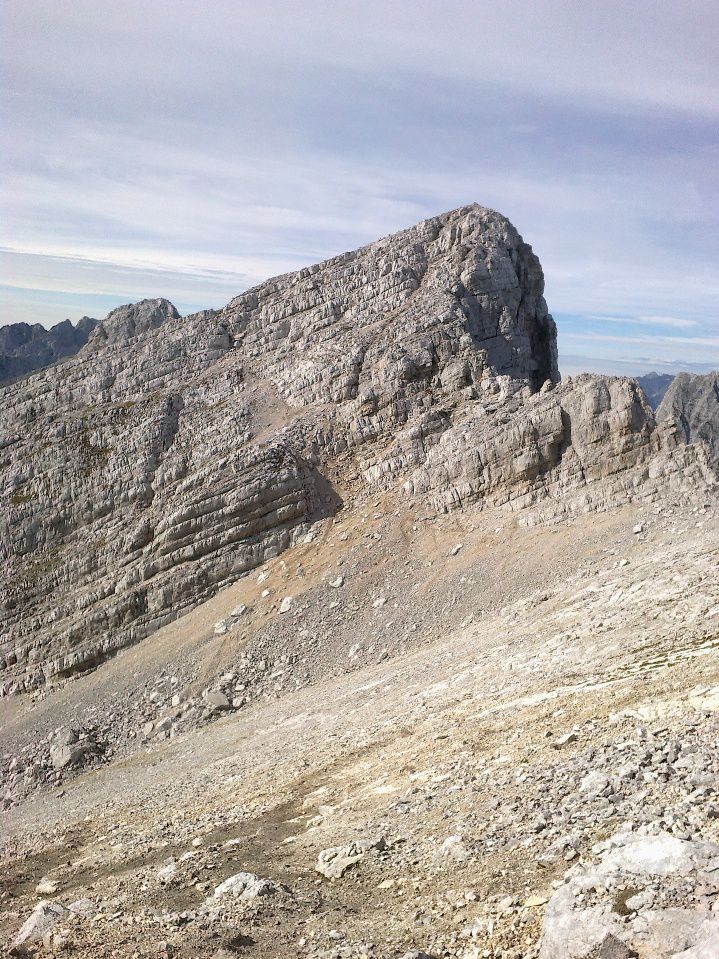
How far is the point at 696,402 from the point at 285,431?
49829 millimetres

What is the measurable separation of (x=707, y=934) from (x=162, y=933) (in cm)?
1016

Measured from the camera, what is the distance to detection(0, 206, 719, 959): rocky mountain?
1323 cm

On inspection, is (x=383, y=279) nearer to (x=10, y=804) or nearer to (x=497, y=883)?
(x=10, y=804)

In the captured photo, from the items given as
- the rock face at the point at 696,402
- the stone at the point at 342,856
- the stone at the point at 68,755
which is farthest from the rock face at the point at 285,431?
the stone at the point at 342,856

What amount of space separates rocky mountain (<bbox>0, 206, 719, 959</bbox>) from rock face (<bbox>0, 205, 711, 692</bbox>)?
0.28 m

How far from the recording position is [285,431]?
203 feet

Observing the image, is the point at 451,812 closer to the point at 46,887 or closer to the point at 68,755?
the point at 46,887

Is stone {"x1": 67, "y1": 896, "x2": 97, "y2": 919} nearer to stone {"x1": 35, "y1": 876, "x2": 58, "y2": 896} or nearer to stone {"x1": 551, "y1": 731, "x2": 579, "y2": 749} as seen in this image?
stone {"x1": 35, "y1": 876, "x2": 58, "y2": 896}

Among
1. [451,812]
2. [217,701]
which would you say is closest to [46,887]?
[451,812]

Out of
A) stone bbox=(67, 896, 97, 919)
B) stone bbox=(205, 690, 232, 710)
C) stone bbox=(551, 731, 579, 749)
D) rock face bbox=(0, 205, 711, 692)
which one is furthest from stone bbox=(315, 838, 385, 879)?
rock face bbox=(0, 205, 711, 692)

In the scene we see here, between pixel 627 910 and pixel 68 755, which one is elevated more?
pixel 627 910

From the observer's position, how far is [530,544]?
43219mm

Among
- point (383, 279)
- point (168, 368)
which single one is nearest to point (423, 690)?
point (383, 279)

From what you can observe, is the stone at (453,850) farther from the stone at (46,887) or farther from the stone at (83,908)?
the stone at (46,887)
